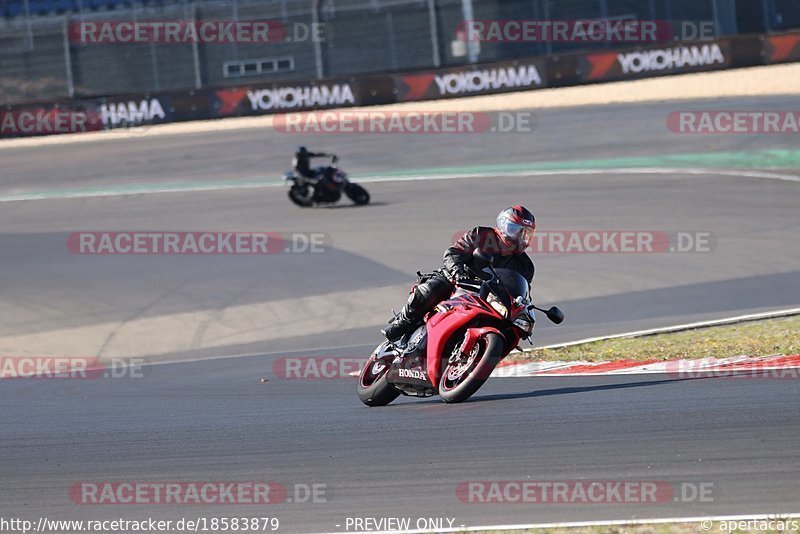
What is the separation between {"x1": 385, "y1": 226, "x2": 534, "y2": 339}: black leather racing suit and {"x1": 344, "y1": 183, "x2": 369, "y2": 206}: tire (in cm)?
1710

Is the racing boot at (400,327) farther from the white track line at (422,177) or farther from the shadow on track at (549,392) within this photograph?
the white track line at (422,177)

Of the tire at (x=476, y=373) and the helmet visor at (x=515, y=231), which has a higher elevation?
the helmet visor at (x=515, y=231)

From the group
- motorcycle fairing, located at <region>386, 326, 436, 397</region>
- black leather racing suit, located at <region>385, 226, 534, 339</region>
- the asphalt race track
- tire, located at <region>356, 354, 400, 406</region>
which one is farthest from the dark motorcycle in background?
black leather racing suit, located at <region>385, 226, 534, 339</region>

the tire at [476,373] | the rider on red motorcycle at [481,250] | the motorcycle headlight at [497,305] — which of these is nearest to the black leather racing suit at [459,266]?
the rider on red motorcycle at [481,250]

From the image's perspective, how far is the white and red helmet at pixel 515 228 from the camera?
9.12 m

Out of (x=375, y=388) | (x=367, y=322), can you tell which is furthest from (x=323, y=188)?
(x=375, y=388)

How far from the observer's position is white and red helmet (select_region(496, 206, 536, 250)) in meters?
9.12

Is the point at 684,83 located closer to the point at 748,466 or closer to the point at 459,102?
the point at 459,102

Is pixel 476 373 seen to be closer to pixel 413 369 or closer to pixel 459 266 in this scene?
pixel 413 369

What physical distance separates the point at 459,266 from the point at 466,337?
0.61 meters

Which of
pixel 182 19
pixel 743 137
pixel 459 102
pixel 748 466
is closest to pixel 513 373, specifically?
pixel 748 466

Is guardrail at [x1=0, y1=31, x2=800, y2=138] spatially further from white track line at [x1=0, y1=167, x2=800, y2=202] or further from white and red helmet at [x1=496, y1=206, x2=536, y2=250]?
white and red helmet at [x1=496, y1=206, x2=536, y2=250]

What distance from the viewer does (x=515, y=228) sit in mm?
9125

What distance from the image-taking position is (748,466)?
6.46 metres
